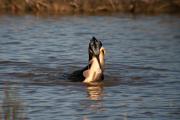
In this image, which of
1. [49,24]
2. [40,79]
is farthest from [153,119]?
[49,24]

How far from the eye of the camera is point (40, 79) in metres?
14.0

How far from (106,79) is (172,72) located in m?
1.50

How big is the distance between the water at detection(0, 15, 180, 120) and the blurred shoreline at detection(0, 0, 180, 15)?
88 cm

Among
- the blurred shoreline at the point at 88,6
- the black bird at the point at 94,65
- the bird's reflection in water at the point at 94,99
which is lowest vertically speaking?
the bird's reflection in water at the point at 94,99

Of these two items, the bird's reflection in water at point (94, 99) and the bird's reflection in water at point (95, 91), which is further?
the bird's reflection in water at point (95, 91)

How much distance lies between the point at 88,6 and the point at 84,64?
974 cm

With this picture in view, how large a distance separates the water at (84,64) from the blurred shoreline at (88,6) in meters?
0.88

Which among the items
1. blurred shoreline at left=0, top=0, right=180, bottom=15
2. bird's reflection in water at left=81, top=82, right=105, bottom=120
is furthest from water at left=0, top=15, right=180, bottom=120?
blurred shoreline at left=0, top=0, right=180, bottom=15

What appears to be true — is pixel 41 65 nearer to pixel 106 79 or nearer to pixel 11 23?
pixel 106 79

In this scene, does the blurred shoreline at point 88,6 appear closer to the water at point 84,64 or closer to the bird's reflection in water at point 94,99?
the water at point 84,64

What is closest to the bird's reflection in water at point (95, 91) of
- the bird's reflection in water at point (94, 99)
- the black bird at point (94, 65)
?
the bird's reflection in water at point (94, 99)

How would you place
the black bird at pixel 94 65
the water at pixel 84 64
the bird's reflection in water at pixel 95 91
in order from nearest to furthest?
the water at pixel 84 64, the bird's reflection in water at pixel 95 91, the black bird at pixel 94 65

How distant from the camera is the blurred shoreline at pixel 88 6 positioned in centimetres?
2542

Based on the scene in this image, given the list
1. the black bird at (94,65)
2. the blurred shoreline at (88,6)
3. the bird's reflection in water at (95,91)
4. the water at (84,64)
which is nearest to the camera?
the water at (84,64)
